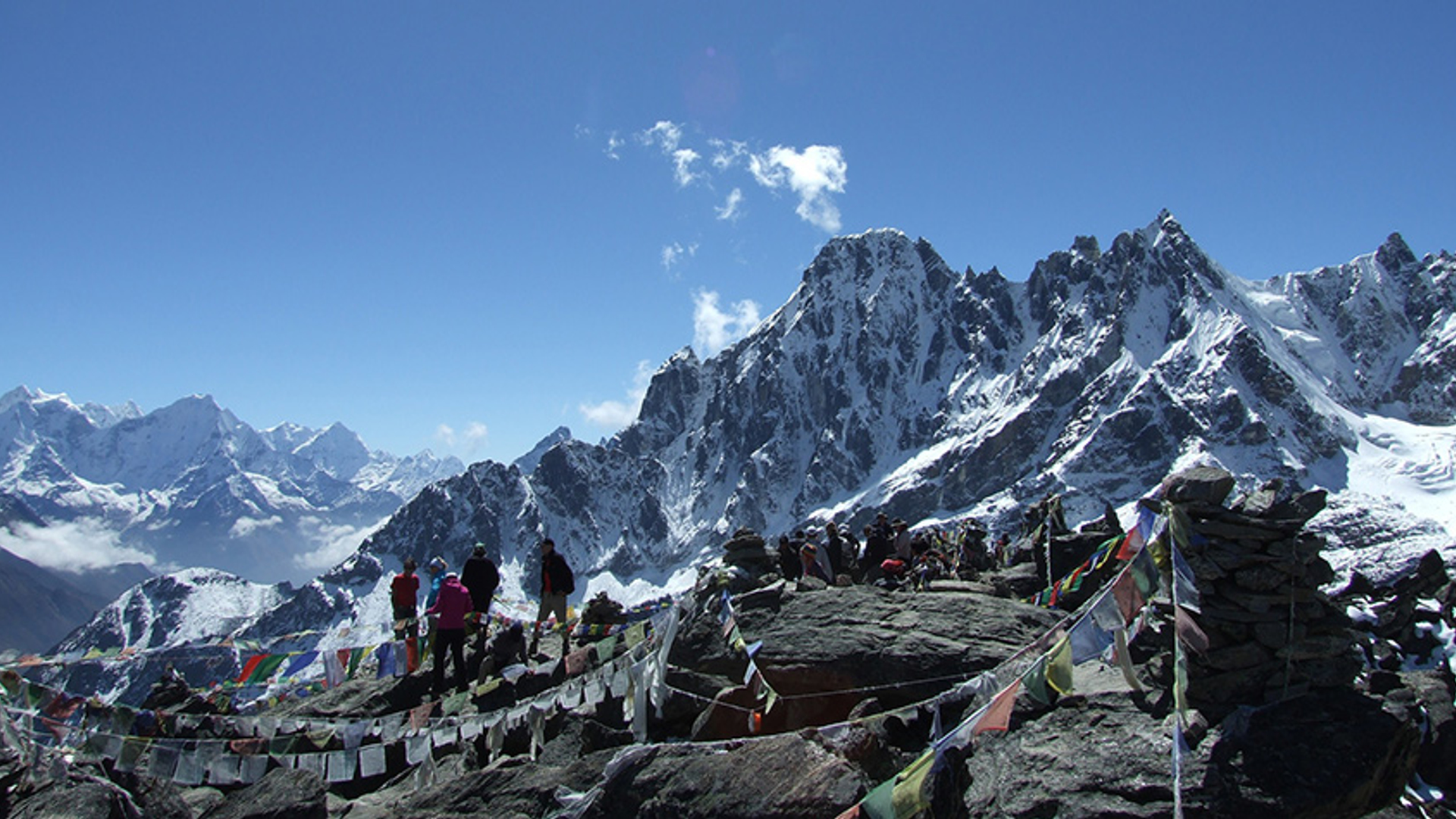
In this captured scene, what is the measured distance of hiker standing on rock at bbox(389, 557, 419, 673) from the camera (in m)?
20.8

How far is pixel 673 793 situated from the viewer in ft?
36.1

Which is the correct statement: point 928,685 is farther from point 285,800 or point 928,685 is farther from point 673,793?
point 285,800

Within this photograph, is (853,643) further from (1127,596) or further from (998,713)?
(1127,596)

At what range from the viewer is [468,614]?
19.4 m

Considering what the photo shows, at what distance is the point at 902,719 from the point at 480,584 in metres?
11.2

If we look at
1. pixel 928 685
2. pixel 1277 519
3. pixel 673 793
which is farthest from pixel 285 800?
pixel 1277 519

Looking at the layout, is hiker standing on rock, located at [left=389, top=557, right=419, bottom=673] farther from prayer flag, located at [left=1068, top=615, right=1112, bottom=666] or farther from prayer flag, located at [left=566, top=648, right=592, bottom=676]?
prayer flag, located at [left=1068, top=615, right=1112, bottom=666]

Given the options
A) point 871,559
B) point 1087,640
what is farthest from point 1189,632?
point 871,559

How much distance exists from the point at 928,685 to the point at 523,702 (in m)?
7.15

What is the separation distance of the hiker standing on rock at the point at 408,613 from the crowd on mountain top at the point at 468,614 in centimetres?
2

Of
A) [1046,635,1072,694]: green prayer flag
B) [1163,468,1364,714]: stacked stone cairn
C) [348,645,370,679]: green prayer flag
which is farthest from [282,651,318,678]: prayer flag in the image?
[1163,468,1364,714]: stacked stone cairn

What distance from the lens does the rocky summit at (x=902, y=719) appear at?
937 centimetres

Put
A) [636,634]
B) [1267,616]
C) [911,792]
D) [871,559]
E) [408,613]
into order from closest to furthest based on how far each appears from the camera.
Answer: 1. [911,792]
2. [1267,616]
3. [636,634]
4. [408,613]
5. [871,559]

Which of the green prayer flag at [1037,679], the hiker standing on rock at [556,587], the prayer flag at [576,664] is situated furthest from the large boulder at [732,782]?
the hiker standing on rock at [556,587]
